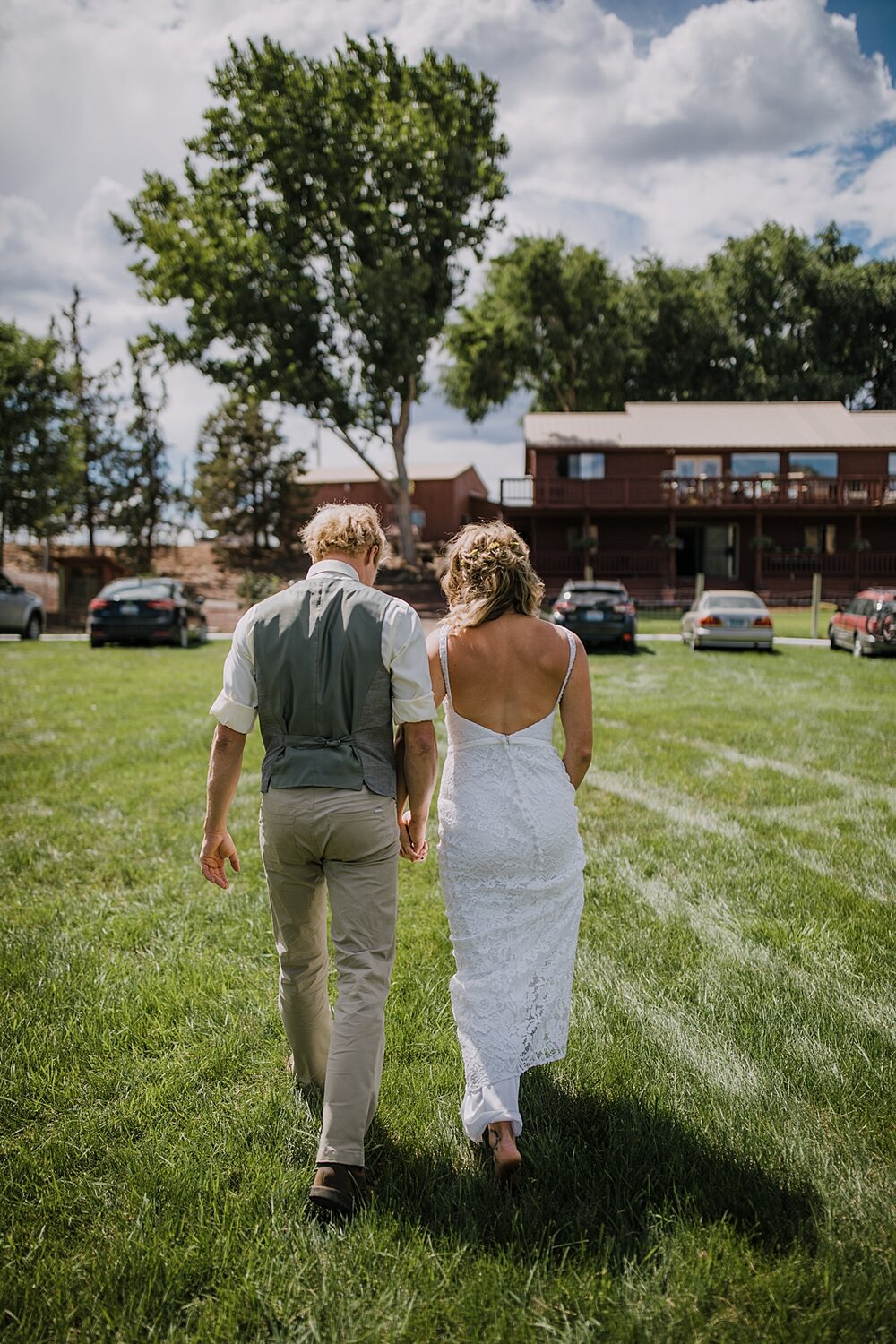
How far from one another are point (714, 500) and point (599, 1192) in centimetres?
3458

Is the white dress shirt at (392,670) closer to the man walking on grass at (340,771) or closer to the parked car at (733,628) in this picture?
the man walking on grass at (340,771)

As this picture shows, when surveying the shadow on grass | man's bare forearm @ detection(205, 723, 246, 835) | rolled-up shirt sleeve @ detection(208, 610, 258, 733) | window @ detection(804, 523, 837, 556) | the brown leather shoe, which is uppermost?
window @ detection(804, 523, 837, 556)

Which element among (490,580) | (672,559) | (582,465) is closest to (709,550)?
(672,559)

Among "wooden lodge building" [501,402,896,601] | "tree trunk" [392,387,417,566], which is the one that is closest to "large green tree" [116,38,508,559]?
"tree trunk" [392,387,417,566]

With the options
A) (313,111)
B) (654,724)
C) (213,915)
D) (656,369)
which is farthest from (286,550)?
(213,915)

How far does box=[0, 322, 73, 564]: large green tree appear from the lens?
93.6 feet

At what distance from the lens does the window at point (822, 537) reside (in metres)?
36.5

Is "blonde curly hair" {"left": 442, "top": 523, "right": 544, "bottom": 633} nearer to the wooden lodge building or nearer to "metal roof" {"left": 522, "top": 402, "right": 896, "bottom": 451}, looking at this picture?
the wooden lodge building

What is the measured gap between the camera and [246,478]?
37.4 m

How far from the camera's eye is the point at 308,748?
8.60 feet

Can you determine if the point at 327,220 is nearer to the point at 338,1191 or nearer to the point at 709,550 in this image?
the point at 709,550

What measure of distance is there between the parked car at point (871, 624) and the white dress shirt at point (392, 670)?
16556mm

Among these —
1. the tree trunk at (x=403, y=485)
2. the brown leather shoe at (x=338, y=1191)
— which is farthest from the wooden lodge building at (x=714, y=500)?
the brown leather shoe at (x=338, y=1191)

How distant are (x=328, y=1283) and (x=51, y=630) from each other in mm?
27131
